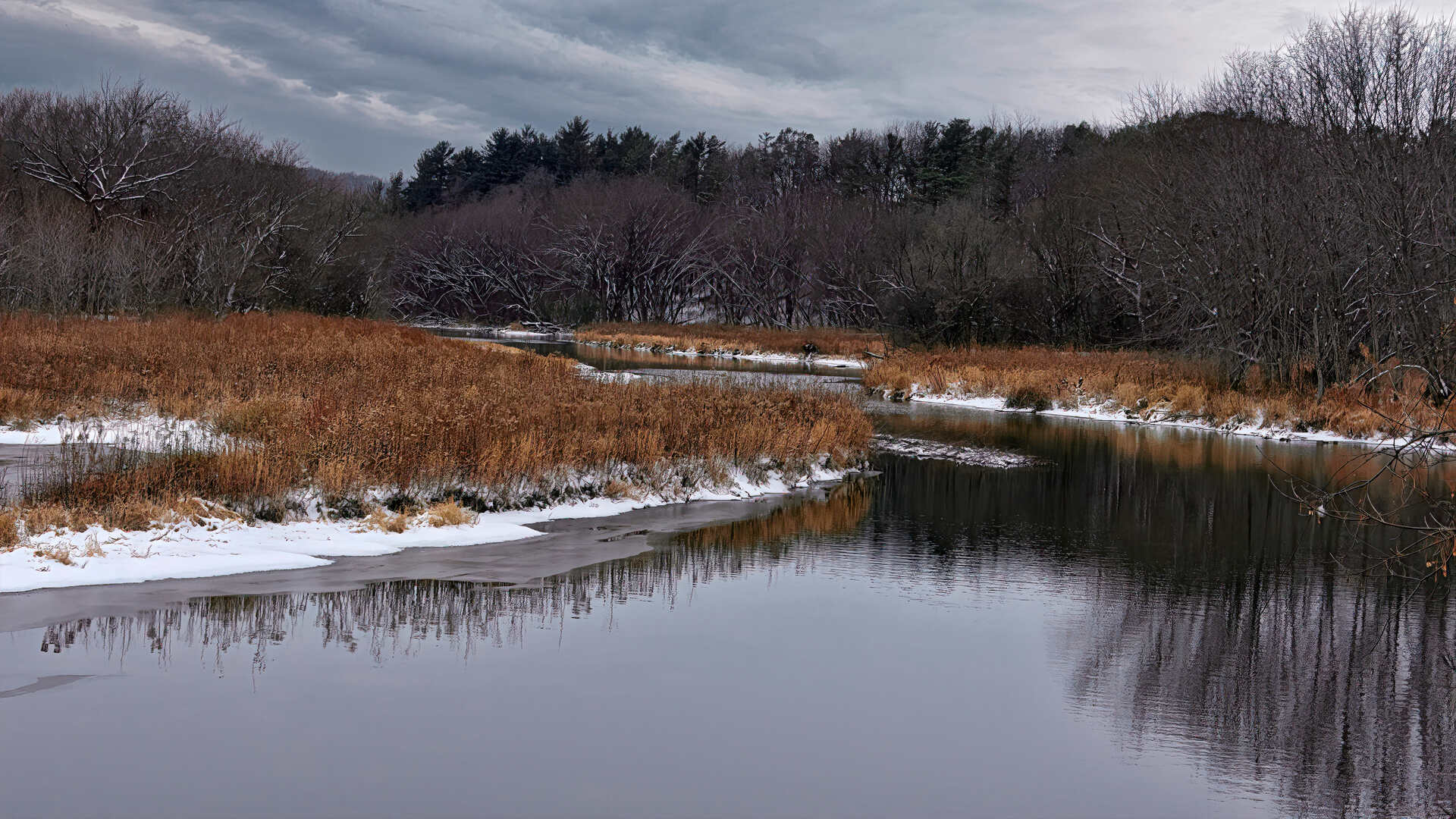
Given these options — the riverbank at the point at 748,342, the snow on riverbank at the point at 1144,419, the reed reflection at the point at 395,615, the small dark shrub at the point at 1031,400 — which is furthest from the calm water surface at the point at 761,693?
the riverbank at the point at 748,342

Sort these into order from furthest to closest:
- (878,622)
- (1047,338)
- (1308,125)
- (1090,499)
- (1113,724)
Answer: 1. (1047,338)
2. (1308,125)
3. (1090,499)
4. (878,622)
5. (1113,724)

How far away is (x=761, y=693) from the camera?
26.3ft

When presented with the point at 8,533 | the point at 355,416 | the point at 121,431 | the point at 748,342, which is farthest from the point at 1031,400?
the point at 748,342

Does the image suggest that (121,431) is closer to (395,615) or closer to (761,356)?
(395,615)

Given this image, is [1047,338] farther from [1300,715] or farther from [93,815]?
[93,815]

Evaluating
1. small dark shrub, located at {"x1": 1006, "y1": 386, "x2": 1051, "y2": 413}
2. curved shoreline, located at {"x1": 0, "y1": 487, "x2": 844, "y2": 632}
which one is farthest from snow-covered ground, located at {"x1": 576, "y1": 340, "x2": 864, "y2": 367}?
curved shoreline, located at {"x1": 0, "y1": 487, "x2": 844, "y2": 632}

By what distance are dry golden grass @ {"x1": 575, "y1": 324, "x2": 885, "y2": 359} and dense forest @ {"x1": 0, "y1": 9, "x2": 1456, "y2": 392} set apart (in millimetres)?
3546

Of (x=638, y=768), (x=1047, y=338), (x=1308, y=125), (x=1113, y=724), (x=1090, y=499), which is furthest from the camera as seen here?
(x=1047, y=338)

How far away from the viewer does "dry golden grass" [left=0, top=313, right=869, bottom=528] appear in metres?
12.2

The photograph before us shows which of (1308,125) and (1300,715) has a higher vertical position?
(1308,125)

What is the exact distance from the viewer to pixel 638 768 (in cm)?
654

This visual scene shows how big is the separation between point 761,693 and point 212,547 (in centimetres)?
602

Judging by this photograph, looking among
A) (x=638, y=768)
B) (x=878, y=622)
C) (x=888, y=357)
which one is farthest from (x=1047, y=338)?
(x=638, y=768)

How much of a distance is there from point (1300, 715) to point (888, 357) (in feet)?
116
